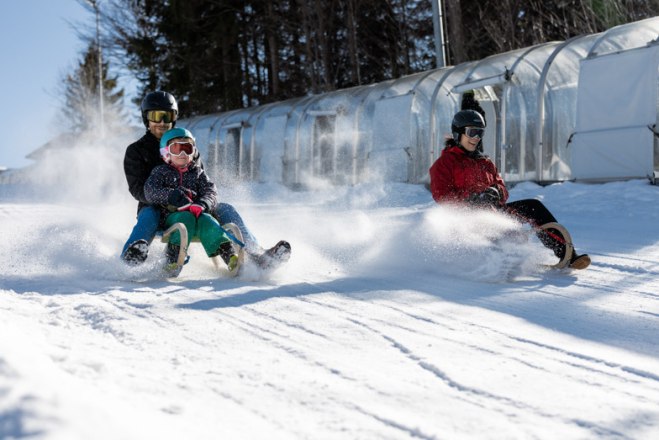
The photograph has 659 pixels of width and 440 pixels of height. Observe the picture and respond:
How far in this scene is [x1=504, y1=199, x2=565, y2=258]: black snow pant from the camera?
5496 mm

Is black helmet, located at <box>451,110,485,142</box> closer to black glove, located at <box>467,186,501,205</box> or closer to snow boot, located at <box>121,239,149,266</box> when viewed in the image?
black glove, located at <box>467,186,501,205</box>

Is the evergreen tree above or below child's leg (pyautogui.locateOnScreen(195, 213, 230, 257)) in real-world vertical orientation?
above

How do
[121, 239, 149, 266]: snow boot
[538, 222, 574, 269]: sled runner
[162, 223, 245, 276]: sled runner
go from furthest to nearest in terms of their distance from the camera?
[538, 222, 574, 269]: sled runner, [162, 223, 245, 276]: sled runner, [121, 239, 149, 266]: snow boot

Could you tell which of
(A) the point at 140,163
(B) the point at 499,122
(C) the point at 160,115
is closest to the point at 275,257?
(A) the point at 140,163

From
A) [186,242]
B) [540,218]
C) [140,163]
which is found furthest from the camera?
[140,163]

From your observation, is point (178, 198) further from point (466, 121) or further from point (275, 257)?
point (466, 121)

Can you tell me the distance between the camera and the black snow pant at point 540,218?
18.0 feet

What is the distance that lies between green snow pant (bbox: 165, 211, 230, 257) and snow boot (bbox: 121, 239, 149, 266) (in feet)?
0.84

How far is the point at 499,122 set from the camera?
15516mm

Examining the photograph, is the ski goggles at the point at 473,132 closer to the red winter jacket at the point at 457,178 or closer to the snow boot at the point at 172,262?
the red winter jacket at the point at 457,178

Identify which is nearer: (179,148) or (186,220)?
(186,220)

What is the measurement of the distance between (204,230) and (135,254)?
550 mm

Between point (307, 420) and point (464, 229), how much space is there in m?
3.58

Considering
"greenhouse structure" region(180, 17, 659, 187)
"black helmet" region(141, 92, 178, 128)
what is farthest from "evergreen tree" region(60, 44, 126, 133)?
"black helmet" region(141, 92, 178, 128)
